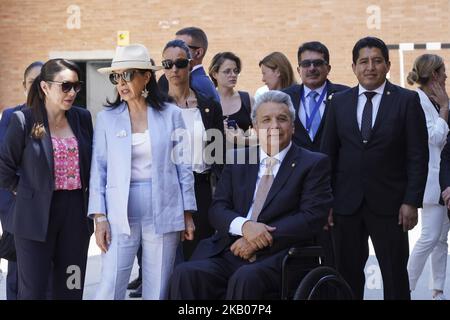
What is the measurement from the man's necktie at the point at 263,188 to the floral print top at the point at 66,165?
1.06 metres

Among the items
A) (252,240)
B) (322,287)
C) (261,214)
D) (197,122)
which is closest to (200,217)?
(197,122)

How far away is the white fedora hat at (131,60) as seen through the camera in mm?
5031

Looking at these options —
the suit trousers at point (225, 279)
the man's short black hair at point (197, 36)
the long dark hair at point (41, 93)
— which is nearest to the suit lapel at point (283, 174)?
the suit trousers at point (225, 279)

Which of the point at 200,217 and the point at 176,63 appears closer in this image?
the point at 200,217

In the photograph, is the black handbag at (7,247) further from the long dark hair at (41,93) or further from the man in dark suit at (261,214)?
the man in dark suit at (261,214)

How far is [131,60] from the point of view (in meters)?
5.05

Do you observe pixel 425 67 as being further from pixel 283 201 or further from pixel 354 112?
pixel 283 201

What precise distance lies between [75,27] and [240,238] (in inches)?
535

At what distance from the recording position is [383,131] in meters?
5.57

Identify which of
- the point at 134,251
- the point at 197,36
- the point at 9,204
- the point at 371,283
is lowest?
the point at 371,283

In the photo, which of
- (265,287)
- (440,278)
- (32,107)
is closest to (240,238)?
(265,287)

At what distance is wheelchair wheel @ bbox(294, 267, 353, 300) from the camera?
453cm

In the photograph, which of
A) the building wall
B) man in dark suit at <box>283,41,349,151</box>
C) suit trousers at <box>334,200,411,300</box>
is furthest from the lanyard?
the building wall

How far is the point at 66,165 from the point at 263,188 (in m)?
1.18
